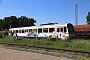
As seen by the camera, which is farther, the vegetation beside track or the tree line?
the tree line

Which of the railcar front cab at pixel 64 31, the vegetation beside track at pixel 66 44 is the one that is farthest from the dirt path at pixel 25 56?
the railcar front cab at pixel 64 31

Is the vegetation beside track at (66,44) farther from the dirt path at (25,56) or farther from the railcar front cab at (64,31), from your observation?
the dirt path at (25,56)

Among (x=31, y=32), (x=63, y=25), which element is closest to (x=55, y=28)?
(x=63, y=25)

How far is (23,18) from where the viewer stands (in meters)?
105

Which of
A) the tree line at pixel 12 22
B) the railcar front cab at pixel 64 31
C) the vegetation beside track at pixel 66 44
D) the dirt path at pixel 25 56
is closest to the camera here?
the dirt path at pixel 25 56

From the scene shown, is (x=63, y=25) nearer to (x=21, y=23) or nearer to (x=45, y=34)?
(x=45, y=34)

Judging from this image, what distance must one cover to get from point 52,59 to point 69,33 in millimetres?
19036

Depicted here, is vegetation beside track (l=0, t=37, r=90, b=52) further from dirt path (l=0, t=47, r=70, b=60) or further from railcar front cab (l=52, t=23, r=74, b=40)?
dirt path (l=0, t=47, r=70, b=60)

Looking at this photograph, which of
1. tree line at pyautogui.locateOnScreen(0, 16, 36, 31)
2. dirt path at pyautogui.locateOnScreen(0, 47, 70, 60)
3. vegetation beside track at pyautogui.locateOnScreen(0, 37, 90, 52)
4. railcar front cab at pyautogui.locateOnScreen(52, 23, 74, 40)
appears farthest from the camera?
tree line at pyautogui.locateOnScreen(0, 16, 36, 31)

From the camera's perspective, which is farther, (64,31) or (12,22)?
(12,22)

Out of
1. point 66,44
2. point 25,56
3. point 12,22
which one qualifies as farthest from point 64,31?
point 12,22

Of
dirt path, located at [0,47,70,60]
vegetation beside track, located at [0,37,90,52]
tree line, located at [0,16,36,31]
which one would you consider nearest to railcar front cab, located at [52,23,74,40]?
vegetation beside track, located at [0,37,90,52]

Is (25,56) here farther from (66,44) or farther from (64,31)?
(64,31)

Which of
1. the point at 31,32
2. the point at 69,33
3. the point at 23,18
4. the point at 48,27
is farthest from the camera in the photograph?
the point at 23,18
